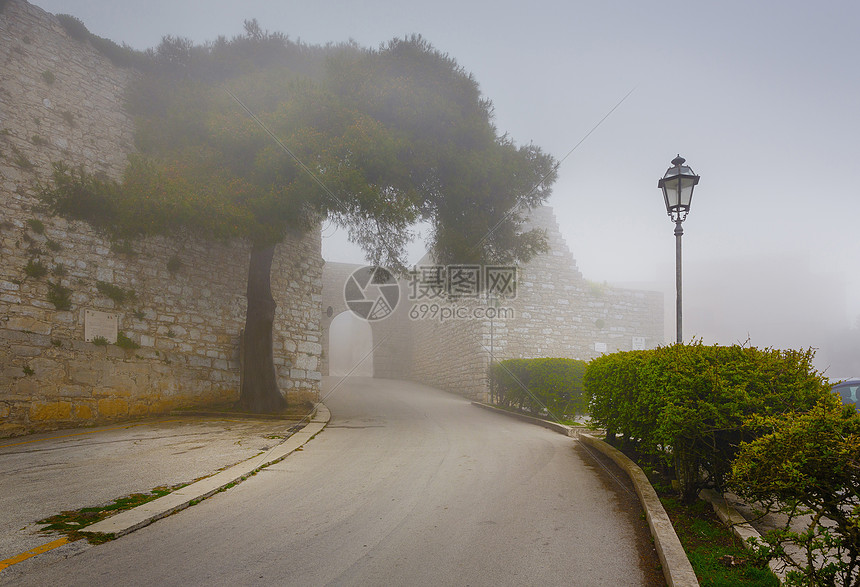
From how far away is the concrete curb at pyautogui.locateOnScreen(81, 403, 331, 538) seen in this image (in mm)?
3797

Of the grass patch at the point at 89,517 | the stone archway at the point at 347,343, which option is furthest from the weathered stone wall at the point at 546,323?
the stone archway at the point at 347,343

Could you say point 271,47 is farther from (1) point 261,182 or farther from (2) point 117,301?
(2) point 117,301

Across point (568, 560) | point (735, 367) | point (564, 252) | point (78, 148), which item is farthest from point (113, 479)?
point (564, 252)

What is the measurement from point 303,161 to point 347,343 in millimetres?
37765

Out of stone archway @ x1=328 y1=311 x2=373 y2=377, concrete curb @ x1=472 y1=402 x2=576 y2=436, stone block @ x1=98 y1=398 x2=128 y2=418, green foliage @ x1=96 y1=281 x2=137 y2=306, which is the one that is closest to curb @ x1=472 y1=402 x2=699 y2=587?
concrete curb @ x1=472 y1=402 x2=576 y2=436

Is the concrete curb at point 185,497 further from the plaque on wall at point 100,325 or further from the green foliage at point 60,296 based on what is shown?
the green foliage at point 60,296

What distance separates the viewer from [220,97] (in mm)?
11484

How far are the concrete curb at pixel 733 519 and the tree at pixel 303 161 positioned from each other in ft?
22.5

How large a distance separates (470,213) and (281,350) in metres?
6.09

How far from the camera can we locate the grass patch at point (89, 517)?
11.9ft

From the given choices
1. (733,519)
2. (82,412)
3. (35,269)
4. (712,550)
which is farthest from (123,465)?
(733,519)

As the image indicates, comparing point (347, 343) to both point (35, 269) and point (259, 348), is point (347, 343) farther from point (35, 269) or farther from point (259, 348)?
point (35, 269)

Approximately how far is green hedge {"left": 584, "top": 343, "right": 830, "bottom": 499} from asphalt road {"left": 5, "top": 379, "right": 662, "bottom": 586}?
0.72 meters

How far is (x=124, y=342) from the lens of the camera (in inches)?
407
